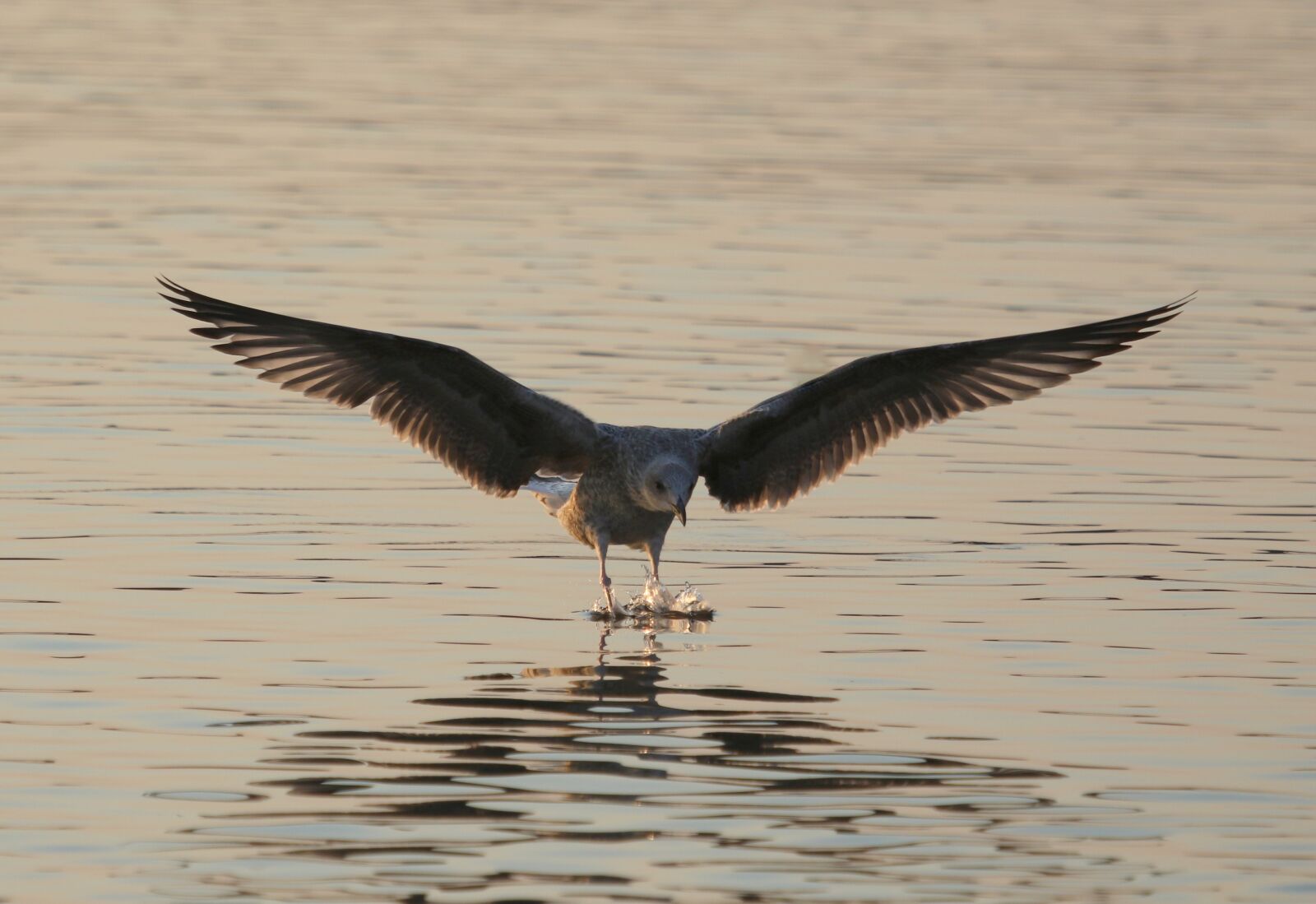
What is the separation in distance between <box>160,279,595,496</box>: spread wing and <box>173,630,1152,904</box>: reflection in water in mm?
2451

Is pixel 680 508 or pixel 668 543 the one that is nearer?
pixel 680 508

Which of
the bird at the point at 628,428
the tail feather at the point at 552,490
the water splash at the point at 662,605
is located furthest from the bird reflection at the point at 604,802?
the tail feather at the point at 552,490

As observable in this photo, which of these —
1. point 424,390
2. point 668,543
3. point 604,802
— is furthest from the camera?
point 668,543

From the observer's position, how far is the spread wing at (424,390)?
39.4 feet

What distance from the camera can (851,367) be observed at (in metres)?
12.4

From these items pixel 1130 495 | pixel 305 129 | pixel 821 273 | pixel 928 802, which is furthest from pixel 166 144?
pixel 928 802

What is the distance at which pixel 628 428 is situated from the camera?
1267cm

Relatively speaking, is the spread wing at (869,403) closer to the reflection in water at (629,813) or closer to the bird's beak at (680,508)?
the bird's beak at (680,508)

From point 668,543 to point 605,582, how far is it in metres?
1.68

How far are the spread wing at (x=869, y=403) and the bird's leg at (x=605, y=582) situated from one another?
76 centimetres

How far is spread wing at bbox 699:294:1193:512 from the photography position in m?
12.5

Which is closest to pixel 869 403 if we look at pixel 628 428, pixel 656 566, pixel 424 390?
pixel 628 428

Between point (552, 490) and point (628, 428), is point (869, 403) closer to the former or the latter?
point (628, 428)

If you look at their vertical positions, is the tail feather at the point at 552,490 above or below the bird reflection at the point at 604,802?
above
